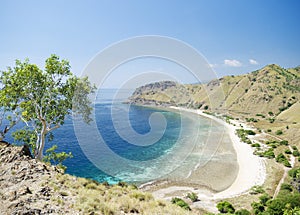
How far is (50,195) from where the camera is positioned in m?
8.84

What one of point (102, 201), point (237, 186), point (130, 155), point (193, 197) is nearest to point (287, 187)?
point (237, 186)

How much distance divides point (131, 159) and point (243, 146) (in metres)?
30.4

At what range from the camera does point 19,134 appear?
47.4ft

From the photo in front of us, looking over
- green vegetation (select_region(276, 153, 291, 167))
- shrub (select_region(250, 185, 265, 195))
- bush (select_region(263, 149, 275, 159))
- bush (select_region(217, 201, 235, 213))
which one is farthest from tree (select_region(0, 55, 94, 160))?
bush (select_region(263, 149, 275, 159))

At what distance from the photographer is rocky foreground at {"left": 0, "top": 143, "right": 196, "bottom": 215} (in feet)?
25.4

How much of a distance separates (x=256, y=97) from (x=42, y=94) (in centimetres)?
11732

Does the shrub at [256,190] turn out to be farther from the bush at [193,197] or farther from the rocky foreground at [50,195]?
the rocky foreground at [50,195]

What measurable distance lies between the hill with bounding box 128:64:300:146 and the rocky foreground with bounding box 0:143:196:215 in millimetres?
66545

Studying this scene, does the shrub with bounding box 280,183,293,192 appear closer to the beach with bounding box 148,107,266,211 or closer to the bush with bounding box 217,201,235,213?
the beach with bounding box 148,107,266,211

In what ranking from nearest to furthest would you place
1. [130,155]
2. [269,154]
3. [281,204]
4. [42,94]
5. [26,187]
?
[26,187] → [42,94] → [281,204] → [269,154] → [130,155]

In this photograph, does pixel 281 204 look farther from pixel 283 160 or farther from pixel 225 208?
pixel 283 160

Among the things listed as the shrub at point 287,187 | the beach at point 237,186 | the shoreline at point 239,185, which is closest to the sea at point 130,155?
the shoreline at point 239,185

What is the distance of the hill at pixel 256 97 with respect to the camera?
8741 cm

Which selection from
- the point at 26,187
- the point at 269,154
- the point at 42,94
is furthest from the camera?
the point at 269,154
